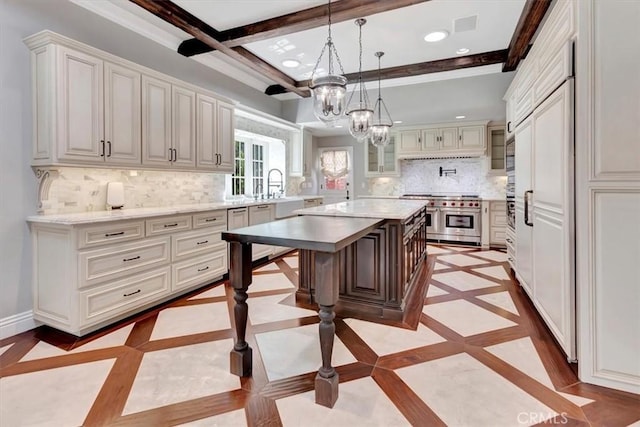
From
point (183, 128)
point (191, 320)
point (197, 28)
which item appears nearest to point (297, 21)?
point (197, 28)

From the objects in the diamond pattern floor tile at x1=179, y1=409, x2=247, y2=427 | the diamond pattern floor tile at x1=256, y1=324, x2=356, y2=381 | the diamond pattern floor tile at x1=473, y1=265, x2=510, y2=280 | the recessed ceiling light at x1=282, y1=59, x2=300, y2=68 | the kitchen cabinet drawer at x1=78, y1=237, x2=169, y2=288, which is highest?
the recessed ceiling light at x1=282, y1=59, x2=300, y2=68

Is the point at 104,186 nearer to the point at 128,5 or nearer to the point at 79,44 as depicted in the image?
the point at 79,44

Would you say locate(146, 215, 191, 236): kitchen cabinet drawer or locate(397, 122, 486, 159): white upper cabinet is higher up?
locate(397, 122, 486, 159): white upper cabinet

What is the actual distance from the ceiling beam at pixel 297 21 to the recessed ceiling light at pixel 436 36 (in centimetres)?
104

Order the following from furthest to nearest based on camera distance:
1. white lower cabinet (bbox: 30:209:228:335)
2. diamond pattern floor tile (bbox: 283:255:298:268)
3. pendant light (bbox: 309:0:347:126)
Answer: diamond pattern floor tile (bbox: 283:255:298:268)
pendant light (bbox: 309:0:347:126)
white lower cabinet (bbox: 30:209:228:335)

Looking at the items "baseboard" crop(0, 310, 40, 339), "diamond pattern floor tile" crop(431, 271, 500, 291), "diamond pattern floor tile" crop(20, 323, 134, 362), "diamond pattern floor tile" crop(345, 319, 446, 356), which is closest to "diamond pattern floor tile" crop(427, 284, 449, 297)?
"diamond pattern floor tile" crop(431, 271, 500, 291)

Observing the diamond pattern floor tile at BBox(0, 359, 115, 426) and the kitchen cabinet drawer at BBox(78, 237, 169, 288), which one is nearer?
the diamond pattern floor tile at BBox(0, 359, 115, 426)

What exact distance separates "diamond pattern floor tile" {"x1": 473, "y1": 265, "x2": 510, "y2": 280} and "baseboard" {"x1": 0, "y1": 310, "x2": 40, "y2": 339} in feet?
15.8

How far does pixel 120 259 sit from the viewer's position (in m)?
2.72

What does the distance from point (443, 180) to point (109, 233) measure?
20.0ft

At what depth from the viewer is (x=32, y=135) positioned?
8.59ft

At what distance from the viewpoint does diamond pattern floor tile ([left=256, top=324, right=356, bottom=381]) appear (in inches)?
81.0

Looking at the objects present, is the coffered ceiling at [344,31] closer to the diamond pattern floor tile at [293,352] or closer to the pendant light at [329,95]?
the pendant light at [329,95]

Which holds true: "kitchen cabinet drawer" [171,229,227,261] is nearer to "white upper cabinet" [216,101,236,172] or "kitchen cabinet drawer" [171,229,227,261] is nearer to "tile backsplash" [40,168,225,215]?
"tile backsplash" [40,168,225,215]
